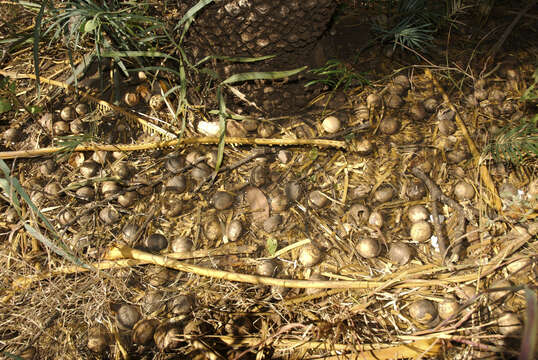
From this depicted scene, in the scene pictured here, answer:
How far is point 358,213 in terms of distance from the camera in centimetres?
160

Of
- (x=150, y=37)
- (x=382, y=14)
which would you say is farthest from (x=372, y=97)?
Answer: (x=150, y=37)

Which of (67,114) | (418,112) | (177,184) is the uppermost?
(418,112)

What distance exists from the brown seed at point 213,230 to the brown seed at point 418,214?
81cm

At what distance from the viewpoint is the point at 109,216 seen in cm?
167

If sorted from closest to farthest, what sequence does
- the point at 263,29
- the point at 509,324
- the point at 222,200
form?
the point at 509,324
the point at 263,29
the point at 222,200

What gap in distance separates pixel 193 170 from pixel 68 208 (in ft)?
1.95

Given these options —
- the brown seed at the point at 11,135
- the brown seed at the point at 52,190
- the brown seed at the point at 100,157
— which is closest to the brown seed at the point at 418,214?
the brown seed at the point at 100,157

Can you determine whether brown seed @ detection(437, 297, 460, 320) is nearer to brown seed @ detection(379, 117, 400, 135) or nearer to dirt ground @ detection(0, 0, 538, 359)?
dirt ground @ detection(0, 0, 538, 359)

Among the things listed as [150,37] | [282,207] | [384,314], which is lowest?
[384,314]

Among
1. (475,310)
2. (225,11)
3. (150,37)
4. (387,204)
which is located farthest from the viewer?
(150,37)

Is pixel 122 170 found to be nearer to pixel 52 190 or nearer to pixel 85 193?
pixel 85 193

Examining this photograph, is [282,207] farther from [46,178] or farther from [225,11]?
[46,178]

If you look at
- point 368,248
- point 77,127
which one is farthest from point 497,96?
point 77,127

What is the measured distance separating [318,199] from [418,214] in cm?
41
